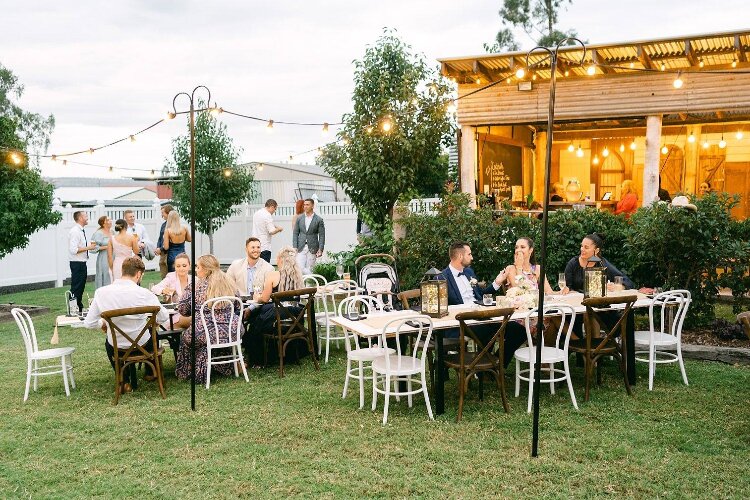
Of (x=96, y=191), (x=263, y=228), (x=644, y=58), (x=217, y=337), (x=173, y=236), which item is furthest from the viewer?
(x=96, y=191)

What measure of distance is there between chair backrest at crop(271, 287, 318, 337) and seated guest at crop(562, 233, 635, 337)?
255 centimetres

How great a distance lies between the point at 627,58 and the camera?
1000 centimetres

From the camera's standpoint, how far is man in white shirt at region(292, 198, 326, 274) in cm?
1051

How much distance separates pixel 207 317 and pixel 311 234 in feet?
14.5

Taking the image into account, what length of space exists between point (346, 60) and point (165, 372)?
728cm

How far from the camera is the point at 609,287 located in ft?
20.7

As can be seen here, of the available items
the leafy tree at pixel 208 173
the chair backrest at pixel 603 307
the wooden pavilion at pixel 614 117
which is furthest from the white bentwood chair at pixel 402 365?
the leafy tree at pixel 208 173

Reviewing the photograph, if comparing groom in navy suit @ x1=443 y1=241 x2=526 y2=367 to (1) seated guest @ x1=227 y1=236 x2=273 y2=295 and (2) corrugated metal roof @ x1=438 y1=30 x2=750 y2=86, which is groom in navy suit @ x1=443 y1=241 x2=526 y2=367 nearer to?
(1) seated guest @ x1=227 y1=236 x2=273 y2=295

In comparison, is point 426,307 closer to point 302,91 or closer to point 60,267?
point 302,91

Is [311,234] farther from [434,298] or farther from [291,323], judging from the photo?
[434,298]

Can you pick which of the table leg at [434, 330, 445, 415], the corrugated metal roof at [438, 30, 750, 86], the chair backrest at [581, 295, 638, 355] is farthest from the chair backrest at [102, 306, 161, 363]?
the corrugated metal roof at [438, 30, 750, 86]

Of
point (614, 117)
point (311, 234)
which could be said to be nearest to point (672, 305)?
point (614, 117)

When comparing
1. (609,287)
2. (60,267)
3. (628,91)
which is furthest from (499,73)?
(60,267)

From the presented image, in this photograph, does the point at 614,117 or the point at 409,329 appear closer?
the point at 409,329
